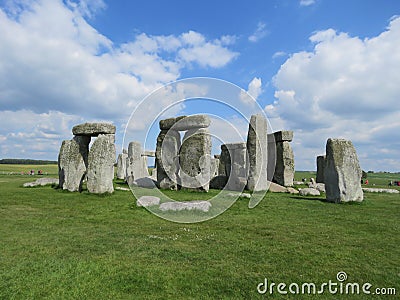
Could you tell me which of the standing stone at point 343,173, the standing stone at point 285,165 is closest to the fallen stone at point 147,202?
the standing stone at point 343,173

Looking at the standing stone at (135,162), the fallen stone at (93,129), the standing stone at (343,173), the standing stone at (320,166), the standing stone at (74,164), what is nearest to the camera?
the standing stone at (343,173)

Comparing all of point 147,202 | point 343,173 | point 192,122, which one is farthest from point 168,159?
point 343,173

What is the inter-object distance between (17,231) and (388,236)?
289 inches

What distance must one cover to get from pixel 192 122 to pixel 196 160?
186cm

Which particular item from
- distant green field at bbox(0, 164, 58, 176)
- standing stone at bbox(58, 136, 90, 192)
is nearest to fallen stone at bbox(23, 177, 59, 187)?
standing stone at bbox(58, 136, 90, 192)

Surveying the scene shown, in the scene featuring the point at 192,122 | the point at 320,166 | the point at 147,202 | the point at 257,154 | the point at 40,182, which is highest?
the point at 192,122

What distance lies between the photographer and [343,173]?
9797 mm

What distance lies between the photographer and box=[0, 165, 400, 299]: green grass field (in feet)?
11.1

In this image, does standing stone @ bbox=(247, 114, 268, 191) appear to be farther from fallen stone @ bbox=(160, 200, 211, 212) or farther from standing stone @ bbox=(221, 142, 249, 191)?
fallen stone @ bbox=(160, 200, 211, 212)

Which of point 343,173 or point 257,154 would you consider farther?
point 257,154

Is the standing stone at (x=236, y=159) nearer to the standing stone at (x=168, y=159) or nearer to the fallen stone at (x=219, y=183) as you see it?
the fallen stone at (x=219, y=183)

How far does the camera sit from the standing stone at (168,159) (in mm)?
14361

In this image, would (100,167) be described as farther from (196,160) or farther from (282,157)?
(282,157)

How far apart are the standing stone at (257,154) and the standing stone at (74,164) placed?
7550mm
